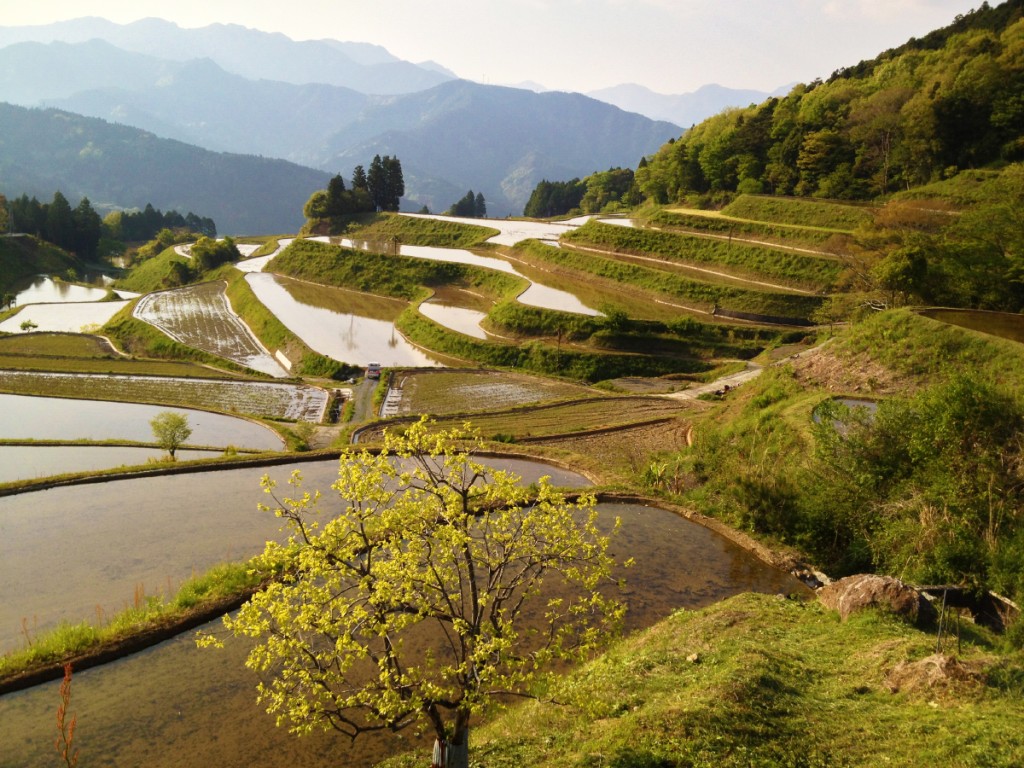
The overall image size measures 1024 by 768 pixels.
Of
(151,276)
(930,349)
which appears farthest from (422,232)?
(930,349)

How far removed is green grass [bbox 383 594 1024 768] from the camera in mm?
7301

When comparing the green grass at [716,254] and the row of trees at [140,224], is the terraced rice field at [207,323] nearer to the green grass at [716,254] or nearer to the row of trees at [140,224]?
the green grass at [716,254]

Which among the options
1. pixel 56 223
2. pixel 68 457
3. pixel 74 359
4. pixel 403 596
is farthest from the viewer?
pixel 56 223

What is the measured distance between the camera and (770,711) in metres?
8.22

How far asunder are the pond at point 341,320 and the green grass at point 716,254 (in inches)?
839

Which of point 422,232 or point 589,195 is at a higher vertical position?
point 589,195

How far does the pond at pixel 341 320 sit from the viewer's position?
41.9m

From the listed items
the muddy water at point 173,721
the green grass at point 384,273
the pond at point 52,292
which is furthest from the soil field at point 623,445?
the pond at point 52,292

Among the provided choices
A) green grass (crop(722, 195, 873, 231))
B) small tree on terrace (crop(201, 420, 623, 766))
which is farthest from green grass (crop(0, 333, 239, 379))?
green grass (crop(722, 195, 873, 231))

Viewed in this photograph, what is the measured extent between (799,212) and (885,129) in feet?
32.4

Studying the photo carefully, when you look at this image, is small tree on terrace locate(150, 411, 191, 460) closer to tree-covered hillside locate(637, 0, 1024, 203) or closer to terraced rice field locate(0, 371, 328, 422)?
terraced rice field locate(0, 371, 328, 422)

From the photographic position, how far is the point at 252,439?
87.3ft

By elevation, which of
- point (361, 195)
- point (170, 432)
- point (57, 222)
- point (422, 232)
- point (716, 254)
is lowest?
point (170, 432)

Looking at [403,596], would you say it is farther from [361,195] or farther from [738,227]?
[361,195]
